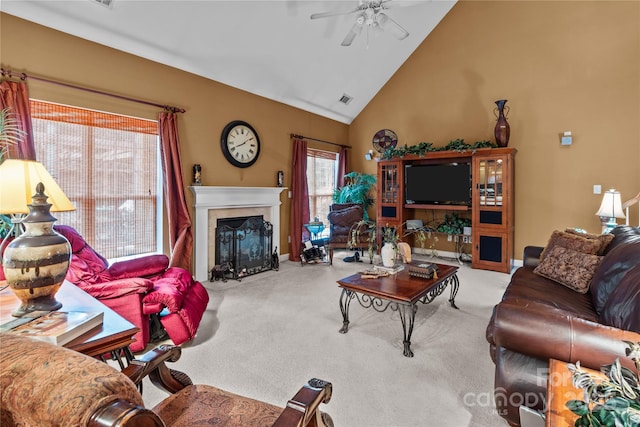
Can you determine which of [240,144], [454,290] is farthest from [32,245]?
[240,144]

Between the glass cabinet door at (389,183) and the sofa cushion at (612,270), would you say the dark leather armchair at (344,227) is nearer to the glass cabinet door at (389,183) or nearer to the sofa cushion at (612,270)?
the glass cabinet door at (389,183)

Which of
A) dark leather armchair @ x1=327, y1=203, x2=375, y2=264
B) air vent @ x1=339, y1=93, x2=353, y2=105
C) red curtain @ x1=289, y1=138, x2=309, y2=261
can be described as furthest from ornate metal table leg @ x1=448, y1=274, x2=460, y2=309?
air vent @ x1=339, y1=93, x2=353, y2=105

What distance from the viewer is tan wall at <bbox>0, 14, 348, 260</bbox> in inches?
117

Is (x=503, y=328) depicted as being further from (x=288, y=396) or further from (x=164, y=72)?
(x=164, y=72)

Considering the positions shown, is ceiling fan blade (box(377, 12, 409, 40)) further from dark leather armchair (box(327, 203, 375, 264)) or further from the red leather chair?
the red leather chair

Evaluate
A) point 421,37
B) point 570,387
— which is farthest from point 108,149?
point 421,37

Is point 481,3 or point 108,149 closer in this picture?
point 108,149

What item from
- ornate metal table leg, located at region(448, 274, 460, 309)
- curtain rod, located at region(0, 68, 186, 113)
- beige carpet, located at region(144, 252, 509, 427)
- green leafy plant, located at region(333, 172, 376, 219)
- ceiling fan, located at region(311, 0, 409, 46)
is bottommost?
beige carpet, located at region(144, 252, 509, 427)

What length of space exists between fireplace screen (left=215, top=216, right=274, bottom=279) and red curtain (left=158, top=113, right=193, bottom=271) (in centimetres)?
51

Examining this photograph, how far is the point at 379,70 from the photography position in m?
5.99

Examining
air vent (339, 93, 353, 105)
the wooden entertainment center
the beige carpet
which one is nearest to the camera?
the beige carpet

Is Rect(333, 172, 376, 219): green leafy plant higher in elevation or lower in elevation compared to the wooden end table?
higher

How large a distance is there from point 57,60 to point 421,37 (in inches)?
217

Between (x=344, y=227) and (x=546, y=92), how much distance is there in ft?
12.4
